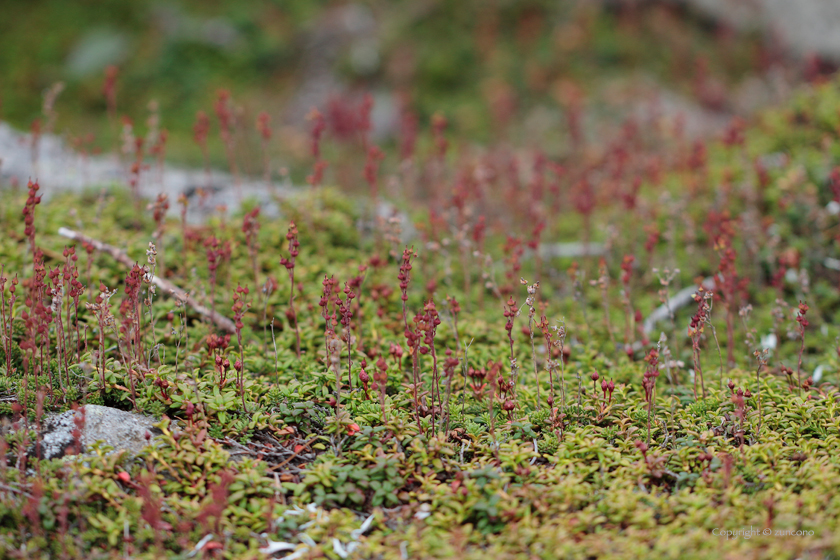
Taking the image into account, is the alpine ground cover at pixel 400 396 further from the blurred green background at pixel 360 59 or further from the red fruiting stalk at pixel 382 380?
the blurred green background at pixel 360 59

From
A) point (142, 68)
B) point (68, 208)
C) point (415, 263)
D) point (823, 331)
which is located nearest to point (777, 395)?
point (823, 331)

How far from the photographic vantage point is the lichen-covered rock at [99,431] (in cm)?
342

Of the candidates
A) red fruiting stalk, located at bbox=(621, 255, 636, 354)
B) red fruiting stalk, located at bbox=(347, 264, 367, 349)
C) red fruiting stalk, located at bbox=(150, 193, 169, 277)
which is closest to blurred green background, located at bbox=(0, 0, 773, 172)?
red fruiting stalk, located at bbox=(150, 193, 169, 277)

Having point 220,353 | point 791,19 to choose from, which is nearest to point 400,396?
point 220,353

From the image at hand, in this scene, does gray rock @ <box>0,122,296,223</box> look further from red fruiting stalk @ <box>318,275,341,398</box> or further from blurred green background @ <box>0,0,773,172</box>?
blurred green background @ <box>0,0,773,172</box>

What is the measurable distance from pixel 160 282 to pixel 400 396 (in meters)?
2.05

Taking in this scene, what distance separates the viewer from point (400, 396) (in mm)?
4035

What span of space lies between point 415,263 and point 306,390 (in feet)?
7.19

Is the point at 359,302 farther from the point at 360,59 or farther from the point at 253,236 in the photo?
the point at 360,59

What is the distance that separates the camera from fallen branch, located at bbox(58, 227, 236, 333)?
4.60 meters

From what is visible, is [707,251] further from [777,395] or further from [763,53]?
[763,53]

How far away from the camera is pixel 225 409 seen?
12.4ft

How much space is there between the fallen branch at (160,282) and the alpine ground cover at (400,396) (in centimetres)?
2

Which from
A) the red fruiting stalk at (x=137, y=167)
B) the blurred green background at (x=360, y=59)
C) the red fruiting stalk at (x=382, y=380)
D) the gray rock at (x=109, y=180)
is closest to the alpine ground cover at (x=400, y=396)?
the red fruiting stalk at (x=382, y=380)
